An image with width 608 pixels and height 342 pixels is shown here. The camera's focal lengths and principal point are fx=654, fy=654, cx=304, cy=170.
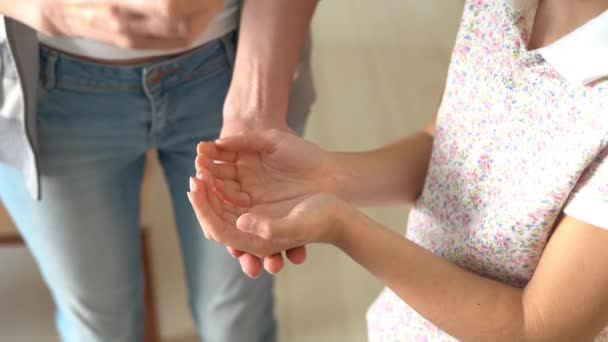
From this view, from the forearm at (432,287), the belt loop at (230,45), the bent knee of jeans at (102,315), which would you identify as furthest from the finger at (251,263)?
the bent knee of jeans at (102,315)

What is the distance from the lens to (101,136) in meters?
0.97

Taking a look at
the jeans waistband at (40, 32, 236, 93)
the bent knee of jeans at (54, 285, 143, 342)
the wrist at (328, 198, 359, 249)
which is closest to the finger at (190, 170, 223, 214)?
the wrist at (328, 198, 359, 249)

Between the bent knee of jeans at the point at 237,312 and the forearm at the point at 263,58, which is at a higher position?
the forearm at the point at 263,58

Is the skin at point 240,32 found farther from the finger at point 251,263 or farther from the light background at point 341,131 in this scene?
the light background at point 341,131

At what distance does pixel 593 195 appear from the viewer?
658mm

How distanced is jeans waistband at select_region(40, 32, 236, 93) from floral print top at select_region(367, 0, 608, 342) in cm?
36

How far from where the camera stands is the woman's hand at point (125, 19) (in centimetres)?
68

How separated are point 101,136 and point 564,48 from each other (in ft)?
2.11

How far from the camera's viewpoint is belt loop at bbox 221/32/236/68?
0.97m

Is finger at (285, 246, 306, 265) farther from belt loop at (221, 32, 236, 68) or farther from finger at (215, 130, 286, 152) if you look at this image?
belt loop at (221, 32, 236, 68)

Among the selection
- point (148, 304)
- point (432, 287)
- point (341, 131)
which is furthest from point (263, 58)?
point (341, 131)

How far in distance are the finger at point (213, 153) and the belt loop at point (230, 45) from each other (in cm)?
21

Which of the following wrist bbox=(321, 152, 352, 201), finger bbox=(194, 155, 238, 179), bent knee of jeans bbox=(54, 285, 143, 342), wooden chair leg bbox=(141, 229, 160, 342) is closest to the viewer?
finger bbox=(194, 155, 238, 179)

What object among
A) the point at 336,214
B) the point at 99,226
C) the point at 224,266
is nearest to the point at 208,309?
the point at 224,266
